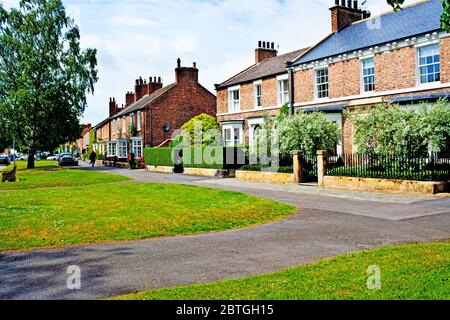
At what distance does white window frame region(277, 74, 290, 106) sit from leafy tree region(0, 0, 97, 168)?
2328 cm

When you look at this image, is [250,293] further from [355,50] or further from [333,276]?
[355,50]

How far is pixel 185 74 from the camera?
163 ft

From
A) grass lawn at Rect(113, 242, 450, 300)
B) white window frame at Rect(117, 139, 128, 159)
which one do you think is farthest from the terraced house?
white window frame at Rect(117, 139, 128, 159)

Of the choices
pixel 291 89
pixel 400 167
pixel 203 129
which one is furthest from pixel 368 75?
pixel 203 129

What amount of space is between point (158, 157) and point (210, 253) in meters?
31.9

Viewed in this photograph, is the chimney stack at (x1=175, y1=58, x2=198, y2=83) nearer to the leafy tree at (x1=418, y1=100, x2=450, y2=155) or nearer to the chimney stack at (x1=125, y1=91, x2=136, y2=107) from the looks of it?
the chimney stack at (x1=125, y1=91, x2=136, y2=107)

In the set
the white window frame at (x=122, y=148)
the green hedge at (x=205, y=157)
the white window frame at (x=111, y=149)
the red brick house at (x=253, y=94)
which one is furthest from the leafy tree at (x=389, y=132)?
the white window frame at (x=111, y=149)

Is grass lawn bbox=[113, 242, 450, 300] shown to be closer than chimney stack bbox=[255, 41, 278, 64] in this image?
Yes

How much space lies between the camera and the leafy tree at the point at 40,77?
41.4 metres

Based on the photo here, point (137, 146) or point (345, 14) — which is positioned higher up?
point (345, 14)

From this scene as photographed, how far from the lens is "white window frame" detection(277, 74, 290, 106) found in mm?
32156

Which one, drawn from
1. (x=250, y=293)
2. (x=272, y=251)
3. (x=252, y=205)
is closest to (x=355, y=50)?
(x=252, y=205)

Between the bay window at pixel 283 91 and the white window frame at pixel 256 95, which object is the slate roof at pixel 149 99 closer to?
the white window frame at pixel 256 95

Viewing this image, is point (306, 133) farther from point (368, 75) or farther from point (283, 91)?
point (283, 91)
